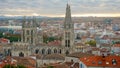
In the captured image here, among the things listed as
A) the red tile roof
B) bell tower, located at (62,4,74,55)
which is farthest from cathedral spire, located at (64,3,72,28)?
the red tile roof

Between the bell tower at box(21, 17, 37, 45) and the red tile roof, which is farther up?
the red tile roof

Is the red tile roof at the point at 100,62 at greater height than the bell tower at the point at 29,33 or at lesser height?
greater

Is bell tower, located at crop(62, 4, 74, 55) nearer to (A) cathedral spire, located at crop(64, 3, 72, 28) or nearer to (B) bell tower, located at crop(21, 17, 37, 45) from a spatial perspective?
(A) cathedral spire, located at crop(64, 3, 72, 28)

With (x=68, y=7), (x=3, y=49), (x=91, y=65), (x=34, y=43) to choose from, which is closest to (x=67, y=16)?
(x=68, y=7)

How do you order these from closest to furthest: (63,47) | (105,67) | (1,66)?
(105,67) < (1,66) < (63,47)

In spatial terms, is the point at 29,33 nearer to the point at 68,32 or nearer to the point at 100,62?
the point at 68,32

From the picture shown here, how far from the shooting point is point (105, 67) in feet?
123

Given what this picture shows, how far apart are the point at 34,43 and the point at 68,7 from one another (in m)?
9.31

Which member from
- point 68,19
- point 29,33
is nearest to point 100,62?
point 68,19

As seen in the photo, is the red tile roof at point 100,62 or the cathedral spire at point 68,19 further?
the cathedral spire at point 68,19

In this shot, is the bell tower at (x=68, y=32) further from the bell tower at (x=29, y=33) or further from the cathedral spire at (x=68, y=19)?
the bell tower at (x=29, y=33)

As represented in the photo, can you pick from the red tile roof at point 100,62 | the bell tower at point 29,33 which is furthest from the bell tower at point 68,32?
the red tile roof at point 100,62

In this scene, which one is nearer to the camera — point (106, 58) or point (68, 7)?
point (106, 58)

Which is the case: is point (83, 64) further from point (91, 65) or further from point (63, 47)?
point (63, 47)
